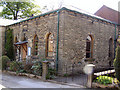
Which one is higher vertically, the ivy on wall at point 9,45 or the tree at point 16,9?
the tree at point 16,9

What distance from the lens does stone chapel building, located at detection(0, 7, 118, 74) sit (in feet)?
34.6

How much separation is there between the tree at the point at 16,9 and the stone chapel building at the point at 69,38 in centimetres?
1717

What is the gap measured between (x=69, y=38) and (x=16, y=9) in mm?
23339

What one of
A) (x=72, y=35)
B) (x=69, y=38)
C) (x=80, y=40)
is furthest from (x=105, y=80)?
(x=80, y=40)

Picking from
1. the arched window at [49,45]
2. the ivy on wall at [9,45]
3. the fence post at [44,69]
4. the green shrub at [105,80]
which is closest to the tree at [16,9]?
the ivy on wall at [9,45]

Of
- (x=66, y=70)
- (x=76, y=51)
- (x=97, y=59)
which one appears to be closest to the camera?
(x=66, y=70)

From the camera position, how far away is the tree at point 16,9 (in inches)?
1209

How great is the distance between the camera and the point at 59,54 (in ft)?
34.4

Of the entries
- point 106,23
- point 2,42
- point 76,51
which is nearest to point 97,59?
point 76,51

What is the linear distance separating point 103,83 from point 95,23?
23.2ft

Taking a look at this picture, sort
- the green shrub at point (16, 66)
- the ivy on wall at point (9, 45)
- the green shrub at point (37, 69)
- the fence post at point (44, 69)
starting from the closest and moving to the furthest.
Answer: the fence post at point (44, 69)
the green shrub at point (37, 69)
the green shrub at point (16, 66)
the ivy on wall at point (9, 45)

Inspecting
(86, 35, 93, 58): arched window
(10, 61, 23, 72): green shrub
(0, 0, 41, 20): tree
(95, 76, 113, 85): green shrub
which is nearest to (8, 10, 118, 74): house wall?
(86, 35, 93, 58): arched window

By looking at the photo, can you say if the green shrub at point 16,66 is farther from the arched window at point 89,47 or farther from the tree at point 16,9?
the tree at point 16,9

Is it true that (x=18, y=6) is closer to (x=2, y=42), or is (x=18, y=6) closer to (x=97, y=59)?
(x=2, y=42)
